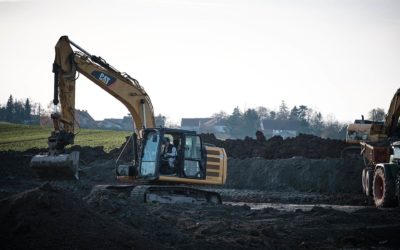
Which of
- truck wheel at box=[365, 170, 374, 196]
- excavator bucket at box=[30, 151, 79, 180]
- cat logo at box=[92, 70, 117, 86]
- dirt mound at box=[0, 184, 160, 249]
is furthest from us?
truck wheel at box=[365, 170, 374, 196]

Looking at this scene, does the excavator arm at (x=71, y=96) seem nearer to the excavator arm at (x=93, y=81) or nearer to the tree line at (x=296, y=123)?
the excavator arm at (x=93, y=81)

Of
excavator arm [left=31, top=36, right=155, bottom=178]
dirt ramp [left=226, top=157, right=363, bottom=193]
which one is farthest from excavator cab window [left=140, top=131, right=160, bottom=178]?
dirt ramp [left=226, top=157, right=363, bottom=193]

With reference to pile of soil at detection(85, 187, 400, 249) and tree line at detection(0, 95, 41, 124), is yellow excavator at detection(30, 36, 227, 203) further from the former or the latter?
tree line at detection(0, 95, 41, 124)

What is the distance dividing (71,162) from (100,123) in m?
92.1

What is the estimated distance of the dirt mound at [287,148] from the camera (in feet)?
108

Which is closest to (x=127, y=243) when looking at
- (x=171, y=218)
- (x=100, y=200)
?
(x=171, y=218)

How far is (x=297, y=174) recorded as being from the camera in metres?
29.0

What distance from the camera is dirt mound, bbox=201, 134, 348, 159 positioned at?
108ft

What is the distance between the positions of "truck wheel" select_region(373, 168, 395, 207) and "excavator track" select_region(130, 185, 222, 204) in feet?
15.8

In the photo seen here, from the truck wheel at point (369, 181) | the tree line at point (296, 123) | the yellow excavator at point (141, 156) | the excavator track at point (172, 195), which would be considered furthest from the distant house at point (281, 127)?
the yellow excavator at point (141, 156)

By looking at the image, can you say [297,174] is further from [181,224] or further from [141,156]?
[181,224]

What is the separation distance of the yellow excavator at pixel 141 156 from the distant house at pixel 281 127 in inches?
3117

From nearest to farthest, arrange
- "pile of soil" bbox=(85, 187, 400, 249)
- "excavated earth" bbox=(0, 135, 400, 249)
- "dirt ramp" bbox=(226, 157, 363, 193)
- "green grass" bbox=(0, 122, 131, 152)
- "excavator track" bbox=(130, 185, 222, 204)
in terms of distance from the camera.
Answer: "excavated earth" bbox=(0, 135, 400, 249) < "pile of soil" bbox=(85, 187, 400, 249) < "excavator track" bbox=(130, 185, 222, 204) < "dirt ramp" bbox=(226, 157, 363, 193) < "green grass" bbox=(0, 122, 131, 152)

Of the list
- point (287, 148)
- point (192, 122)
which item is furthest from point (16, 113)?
point (287, 148)
